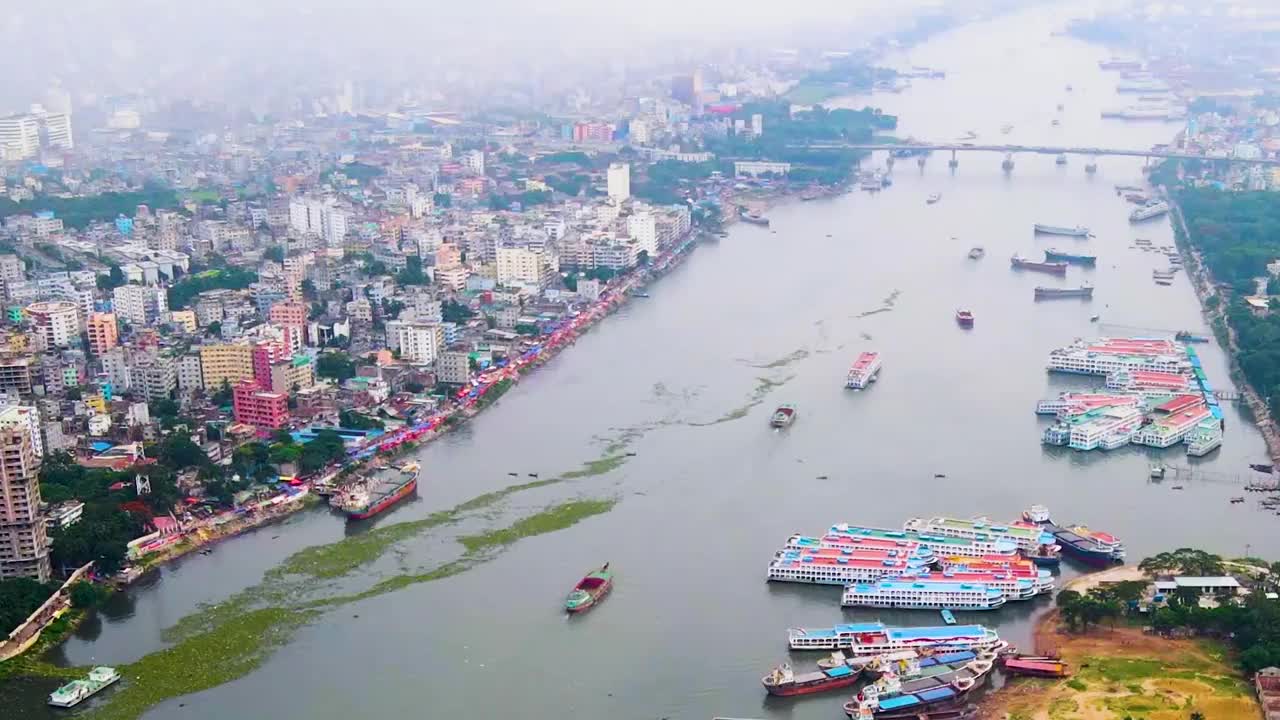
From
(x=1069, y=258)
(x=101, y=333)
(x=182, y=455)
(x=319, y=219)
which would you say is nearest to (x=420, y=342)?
(x=101, y=333)

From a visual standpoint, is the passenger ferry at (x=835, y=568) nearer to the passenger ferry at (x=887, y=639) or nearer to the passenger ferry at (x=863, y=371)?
the passenger ferry at (x=887, y=639)

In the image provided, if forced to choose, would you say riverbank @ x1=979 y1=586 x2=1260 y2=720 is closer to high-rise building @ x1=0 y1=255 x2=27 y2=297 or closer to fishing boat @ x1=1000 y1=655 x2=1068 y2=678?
fishing boat @ x1=1000 y1=655 x2=1068 y2=678

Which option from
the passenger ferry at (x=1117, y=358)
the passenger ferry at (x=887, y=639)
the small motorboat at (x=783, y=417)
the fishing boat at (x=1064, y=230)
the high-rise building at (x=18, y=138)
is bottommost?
the passenger ferry at (x=887, y=639)

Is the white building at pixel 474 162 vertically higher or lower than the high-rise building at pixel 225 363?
higher

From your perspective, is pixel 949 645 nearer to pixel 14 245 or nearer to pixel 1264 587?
pixel 1264 587

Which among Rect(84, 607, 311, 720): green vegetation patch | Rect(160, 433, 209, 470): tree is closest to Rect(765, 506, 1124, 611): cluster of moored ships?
Rect(84, 607, 311, 720): green vegetation patch

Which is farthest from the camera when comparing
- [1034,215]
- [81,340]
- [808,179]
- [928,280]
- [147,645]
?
[808,179]

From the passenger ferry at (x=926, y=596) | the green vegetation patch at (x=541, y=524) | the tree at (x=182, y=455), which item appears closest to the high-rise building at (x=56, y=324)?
the tree at (x=182, y=455)

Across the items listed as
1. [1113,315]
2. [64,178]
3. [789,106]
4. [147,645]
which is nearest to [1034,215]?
[1113,315]
